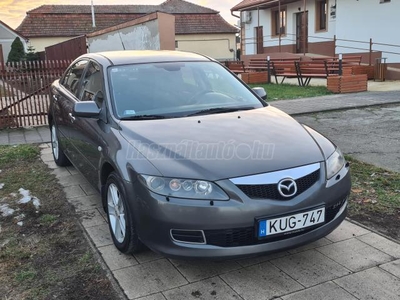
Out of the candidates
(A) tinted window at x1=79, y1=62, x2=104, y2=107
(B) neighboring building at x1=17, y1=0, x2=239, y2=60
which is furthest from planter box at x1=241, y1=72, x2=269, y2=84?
(B) neighboring building at x1=17, y1=0, x2=239, y2=60

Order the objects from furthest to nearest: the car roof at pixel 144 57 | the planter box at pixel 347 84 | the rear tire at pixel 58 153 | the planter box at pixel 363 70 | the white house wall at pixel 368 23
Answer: the white house wall at pixel 368 23 < the planter box at pixel 363 70 < the planter box at pixel 347 84 < the rear tire at pixel 58 153 < the car roof at pixel 144 57

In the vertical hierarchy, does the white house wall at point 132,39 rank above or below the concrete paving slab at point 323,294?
above

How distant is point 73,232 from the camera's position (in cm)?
387

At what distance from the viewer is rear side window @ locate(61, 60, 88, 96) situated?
4.89m

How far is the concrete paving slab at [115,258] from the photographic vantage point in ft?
10.6

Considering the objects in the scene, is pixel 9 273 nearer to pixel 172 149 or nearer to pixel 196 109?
pixel 172 149

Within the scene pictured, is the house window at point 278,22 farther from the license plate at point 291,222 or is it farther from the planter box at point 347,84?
the license plate at point 291,222

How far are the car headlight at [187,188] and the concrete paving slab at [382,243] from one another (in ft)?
4.97

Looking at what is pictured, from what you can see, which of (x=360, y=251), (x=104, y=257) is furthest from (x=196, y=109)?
(x=360, y=251)

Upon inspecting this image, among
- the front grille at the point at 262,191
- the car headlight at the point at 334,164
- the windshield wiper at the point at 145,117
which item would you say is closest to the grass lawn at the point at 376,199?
the car headlight at the point at 334,164

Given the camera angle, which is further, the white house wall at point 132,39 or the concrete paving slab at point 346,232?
the white house wall at point 132,39

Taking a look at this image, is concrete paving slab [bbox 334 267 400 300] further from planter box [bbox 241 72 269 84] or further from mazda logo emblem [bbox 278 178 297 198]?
planter box [bbox 241 72 269 84]

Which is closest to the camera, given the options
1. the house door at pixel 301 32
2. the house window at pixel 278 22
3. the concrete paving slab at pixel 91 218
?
the concrete paving slab at pixel 91 218

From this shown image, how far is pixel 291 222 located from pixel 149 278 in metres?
1.10
